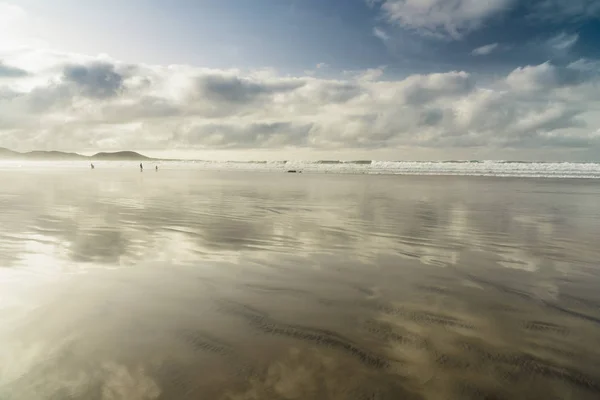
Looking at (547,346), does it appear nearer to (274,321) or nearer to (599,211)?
(274,321)

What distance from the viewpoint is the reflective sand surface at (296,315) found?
12.0 feet

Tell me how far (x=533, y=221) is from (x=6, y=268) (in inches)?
647

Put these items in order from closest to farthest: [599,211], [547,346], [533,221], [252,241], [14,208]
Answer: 1. [547,346]
2. [252,241]
3. [533,221]
4. [14,208]
5. [599,211]

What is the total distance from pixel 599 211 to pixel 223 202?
716 inches

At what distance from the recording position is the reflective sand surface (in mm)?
3672

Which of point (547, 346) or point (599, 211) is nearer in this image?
point (547, 346)

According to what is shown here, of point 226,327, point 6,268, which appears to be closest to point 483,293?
point 226,327

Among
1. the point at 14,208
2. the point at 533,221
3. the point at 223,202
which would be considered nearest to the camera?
the point at 533,221

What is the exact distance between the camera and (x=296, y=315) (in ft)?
17.3

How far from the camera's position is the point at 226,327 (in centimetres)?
483

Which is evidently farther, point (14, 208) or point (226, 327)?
point (14, 208)

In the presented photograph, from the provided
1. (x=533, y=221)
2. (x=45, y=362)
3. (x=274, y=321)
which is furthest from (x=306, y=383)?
(x=533, y=221)

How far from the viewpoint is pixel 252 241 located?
10289 mm

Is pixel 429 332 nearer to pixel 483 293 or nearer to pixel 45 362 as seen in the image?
pixel 483 293
